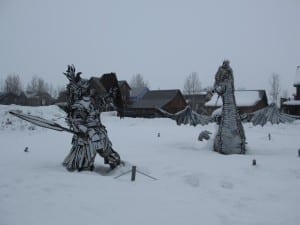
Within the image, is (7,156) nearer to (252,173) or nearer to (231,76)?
(252,173)

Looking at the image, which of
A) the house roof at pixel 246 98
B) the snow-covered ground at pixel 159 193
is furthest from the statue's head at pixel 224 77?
the house roof at pixel 246 98

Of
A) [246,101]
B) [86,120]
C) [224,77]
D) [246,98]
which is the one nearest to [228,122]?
[224,77]

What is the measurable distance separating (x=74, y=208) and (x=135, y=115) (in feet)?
109

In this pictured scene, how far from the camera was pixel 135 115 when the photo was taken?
124 ft

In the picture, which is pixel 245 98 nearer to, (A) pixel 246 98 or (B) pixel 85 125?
(A) pixel 246 98

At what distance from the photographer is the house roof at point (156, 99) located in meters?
37.9

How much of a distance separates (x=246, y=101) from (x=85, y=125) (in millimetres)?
32373

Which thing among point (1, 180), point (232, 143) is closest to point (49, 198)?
point (1, 180)

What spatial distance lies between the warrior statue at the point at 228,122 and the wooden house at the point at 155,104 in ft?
85.5

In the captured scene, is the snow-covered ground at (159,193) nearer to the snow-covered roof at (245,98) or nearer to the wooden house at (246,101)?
the wooden house at (246,101)

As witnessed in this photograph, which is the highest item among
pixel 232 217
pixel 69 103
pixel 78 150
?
pixel 69 103

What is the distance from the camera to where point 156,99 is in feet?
131

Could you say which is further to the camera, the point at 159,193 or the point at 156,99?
the point at 156,99

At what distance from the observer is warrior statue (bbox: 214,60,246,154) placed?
369 inches
